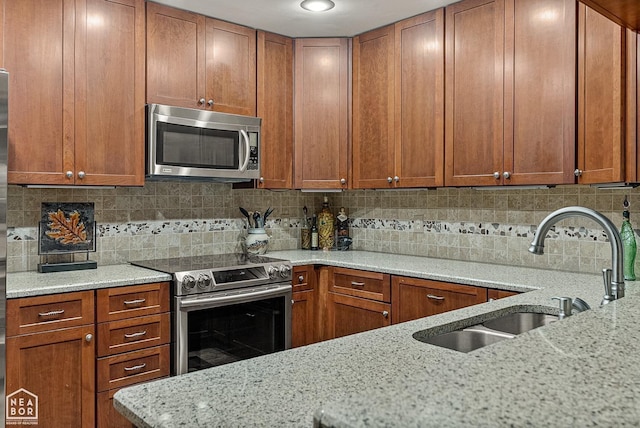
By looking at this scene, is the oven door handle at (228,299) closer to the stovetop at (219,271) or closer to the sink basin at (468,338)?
the stovetop at (219,271)

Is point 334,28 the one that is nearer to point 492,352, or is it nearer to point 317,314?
point 317,314

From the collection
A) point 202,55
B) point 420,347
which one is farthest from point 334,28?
point 420,347

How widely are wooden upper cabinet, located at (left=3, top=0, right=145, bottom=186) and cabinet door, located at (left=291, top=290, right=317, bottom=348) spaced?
1.19 m

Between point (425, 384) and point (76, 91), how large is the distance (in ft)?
8.67

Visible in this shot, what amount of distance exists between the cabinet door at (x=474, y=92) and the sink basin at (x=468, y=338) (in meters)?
1.32

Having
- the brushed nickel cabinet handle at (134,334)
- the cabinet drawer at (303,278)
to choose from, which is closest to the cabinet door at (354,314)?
the cabinet drawer at (303,278)

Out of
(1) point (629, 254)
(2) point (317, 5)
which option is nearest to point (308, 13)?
(2) point (317, 5)

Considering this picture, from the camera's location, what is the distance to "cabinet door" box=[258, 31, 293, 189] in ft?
11.2

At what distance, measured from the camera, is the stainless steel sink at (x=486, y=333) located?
5.28 feet

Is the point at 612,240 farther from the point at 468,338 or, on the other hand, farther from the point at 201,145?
the point at 201,145

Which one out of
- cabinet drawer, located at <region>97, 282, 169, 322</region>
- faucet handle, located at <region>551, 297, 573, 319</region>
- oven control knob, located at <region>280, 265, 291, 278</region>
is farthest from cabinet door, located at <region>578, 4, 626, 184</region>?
cabinet drawer, located at <region>97, 282, 169, 322</region>

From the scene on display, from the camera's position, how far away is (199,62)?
3125 mm

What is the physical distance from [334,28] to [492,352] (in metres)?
3.05

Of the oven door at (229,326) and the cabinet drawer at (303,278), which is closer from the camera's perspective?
the oven door at (229,326)
